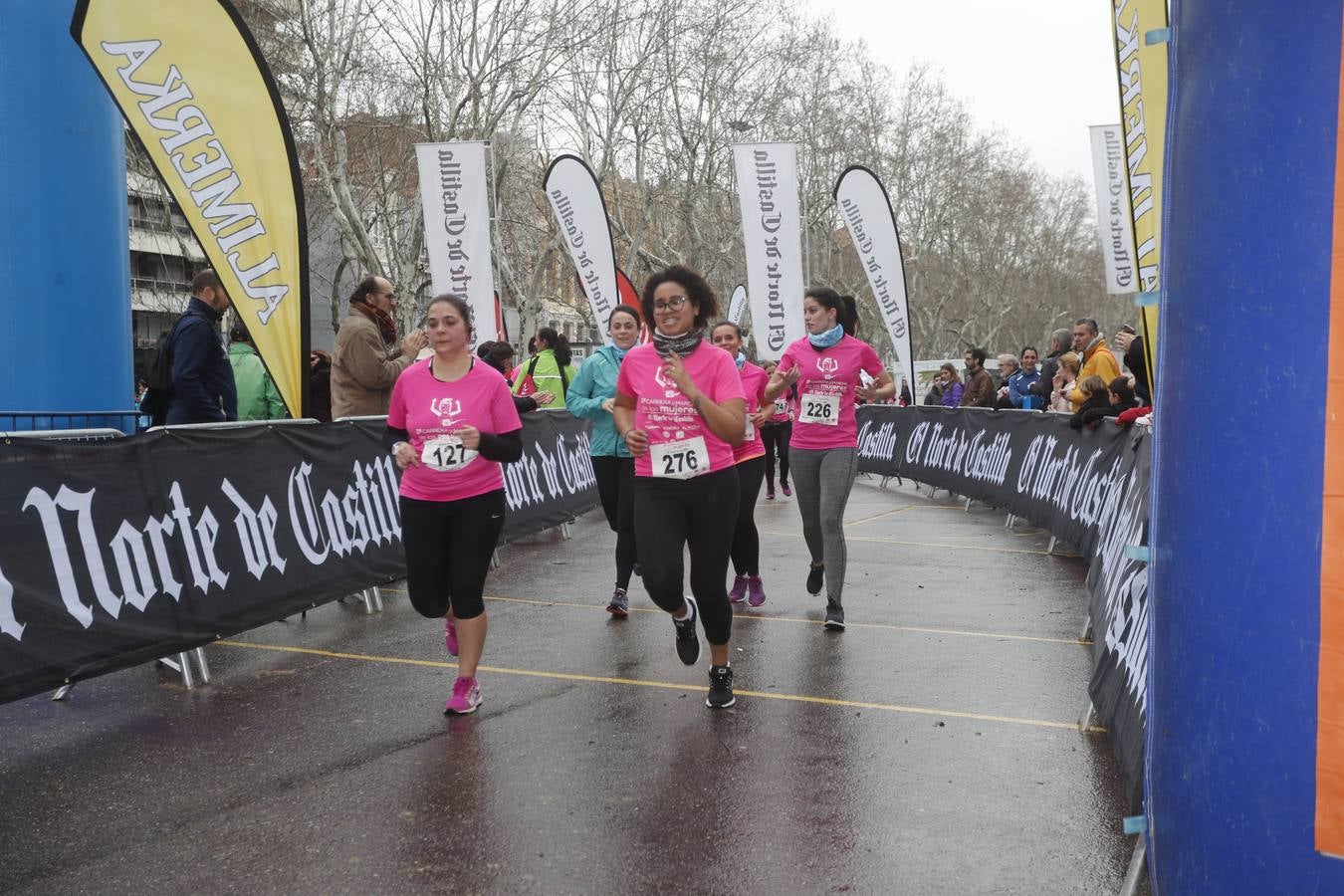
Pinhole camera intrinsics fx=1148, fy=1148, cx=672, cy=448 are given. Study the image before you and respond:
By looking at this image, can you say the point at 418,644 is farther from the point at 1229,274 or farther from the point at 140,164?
the point at 140,164

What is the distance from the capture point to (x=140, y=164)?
27.2 metres

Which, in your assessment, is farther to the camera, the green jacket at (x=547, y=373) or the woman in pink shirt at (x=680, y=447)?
the green jacket at (x=547, y=373)

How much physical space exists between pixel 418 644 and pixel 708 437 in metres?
2.67

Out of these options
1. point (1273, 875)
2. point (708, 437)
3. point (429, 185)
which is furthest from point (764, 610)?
point (429, 185)

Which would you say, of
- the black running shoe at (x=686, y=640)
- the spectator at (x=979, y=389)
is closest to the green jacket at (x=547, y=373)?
the black running shoe at (x=686, y=640)

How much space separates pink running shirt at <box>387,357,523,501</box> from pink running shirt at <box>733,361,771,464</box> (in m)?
1.99

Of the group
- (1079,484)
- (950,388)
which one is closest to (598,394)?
(1079,484)

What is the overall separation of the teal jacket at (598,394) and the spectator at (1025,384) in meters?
9.46

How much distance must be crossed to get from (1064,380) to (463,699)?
11.3m

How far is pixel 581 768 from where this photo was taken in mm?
4605

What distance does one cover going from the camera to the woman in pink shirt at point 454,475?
5.24 metres

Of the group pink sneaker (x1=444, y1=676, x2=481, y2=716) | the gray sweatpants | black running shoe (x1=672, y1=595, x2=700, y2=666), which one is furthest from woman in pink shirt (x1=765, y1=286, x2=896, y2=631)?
pink sneaker (x1=444, y1=676, x2=481, y2=716)

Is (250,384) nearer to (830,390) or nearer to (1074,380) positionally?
(830,390)

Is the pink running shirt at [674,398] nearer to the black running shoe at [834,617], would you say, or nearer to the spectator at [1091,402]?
the black running shoe at [834,617]
